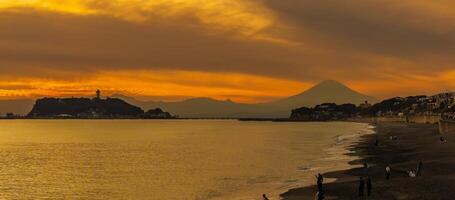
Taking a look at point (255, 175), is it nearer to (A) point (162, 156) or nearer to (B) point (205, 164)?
(B) point (205, 164)

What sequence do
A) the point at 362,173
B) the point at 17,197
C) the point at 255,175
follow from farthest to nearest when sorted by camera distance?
the point at 255,175 → the point at 362,173 → the point at 17,197

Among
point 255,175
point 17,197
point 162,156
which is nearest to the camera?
point 17,197

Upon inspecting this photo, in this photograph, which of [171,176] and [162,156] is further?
[162,156]

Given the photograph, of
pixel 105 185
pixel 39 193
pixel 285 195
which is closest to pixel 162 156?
pixel 105 185

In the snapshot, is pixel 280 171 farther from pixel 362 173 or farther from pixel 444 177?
pixel 444 177

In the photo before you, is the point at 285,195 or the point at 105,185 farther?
the point at 105,185

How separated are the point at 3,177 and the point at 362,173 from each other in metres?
41.8

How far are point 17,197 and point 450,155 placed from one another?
4967 centimetres

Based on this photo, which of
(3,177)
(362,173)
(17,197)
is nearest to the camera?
(17,197)

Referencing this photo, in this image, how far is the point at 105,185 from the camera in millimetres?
54250

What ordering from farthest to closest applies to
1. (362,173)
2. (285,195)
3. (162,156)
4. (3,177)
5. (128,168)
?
(162,156)
(128,168)
(3,177)
(362,173)
(285,195)

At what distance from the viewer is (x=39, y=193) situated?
4934 centimetres

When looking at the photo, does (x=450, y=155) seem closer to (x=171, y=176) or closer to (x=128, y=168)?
(x=171, y=176)

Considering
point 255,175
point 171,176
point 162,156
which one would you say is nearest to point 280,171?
point 255,175
